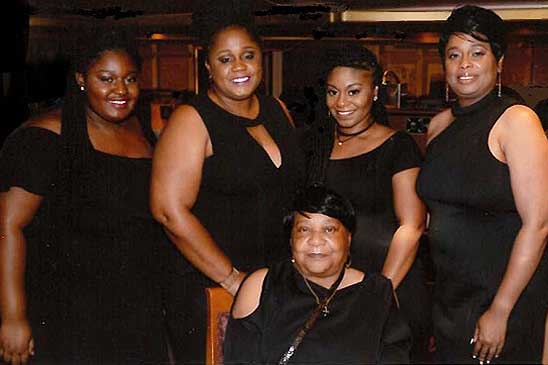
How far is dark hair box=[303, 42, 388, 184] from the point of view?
0.89 meters

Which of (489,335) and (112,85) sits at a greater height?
(112,85)

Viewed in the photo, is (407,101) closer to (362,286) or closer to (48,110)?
(362,286)

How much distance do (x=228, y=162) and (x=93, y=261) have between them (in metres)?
0.26

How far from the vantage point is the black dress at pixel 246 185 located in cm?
92

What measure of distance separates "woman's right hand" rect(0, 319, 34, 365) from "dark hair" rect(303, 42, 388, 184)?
517 millimetres

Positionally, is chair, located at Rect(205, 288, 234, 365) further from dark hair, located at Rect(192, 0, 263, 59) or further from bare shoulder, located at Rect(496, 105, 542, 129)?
bare shoulder, located at Rect(496, 105, 542, 129)

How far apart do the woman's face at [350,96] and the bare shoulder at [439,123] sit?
0.31 ft

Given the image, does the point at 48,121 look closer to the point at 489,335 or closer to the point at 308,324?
the point at 308,324

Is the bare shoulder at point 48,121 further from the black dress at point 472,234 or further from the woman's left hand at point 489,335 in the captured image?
the woman's left hand at point 489,335

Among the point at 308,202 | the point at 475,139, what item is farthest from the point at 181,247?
the point at 475,139

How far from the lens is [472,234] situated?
894 mm

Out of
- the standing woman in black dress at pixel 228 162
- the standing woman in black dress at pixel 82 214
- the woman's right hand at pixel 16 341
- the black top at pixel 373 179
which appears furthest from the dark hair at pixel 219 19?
the woman's right hand at pixel 16 341

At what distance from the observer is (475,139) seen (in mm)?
871

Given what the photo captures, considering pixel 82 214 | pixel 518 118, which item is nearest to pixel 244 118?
pixel 82 214
